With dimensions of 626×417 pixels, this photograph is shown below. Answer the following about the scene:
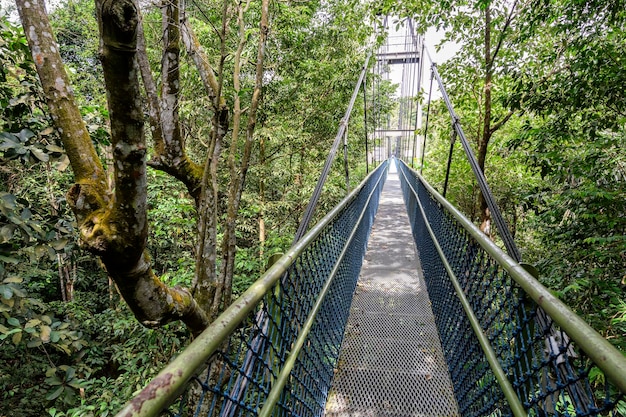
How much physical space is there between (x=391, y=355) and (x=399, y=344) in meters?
0.14

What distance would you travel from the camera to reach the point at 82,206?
1623 millimetres

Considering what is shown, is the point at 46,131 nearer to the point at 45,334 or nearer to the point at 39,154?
the point at 39,154

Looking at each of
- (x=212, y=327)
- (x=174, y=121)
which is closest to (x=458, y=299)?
(x=212, y=327)

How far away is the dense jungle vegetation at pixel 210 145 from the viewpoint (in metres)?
1.61

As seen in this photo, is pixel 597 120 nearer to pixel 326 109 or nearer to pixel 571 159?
pixel 571 159

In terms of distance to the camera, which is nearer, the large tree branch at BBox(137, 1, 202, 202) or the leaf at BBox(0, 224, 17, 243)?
the leaf at BBox(0, 224, 17, 243)

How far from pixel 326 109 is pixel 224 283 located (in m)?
4.57

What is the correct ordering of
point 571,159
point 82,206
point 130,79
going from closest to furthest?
point 130,79, point 82,206, point 571,159

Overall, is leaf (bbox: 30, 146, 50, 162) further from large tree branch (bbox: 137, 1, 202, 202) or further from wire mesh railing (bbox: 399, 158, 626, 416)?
wire mesh railing (bbox: 399, 158, 626, 416)

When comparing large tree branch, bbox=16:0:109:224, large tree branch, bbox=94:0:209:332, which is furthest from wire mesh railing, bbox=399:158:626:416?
large tree branch, bbox=16:0:109:224

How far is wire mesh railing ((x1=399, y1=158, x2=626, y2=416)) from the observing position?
716 mm

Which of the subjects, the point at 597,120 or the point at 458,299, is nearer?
the point at 458,299

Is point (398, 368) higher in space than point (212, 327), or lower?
lower

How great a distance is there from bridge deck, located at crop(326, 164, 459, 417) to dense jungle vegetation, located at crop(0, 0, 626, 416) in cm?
102
